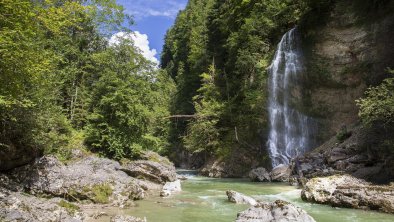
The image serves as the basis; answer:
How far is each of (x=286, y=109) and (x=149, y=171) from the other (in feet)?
45.6

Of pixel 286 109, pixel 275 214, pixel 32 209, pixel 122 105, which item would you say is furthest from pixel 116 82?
pixel 275 214

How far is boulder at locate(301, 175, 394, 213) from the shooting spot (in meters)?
12.0

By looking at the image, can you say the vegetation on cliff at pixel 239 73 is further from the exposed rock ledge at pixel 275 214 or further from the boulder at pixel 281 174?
the exposed rock ledge at pixel 275 214

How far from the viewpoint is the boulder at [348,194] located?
12023 millimetres

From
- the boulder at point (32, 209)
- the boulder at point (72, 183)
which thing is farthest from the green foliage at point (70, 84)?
the boulder at point (32, 209)

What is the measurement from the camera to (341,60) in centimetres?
2691

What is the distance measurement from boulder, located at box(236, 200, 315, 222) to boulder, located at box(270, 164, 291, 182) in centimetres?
1254

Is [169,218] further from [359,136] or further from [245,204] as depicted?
[359,136]

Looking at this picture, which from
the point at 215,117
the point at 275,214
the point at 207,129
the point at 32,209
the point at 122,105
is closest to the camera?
the point at 32,209

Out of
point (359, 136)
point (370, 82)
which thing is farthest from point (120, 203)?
point (370, 82)

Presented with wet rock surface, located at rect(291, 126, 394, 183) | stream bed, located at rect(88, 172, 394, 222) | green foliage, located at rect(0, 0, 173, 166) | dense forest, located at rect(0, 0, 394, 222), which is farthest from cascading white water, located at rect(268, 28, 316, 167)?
stream bed, located at rect(88, 172, 394, 222)

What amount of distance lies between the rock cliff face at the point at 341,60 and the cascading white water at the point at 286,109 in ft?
2.49

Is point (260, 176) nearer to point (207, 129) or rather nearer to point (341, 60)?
point (207, 129)

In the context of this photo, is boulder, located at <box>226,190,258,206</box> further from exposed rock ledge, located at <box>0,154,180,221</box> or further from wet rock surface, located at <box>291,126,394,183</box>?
wet rock surface, located at <box>291,126,394,183</box>
